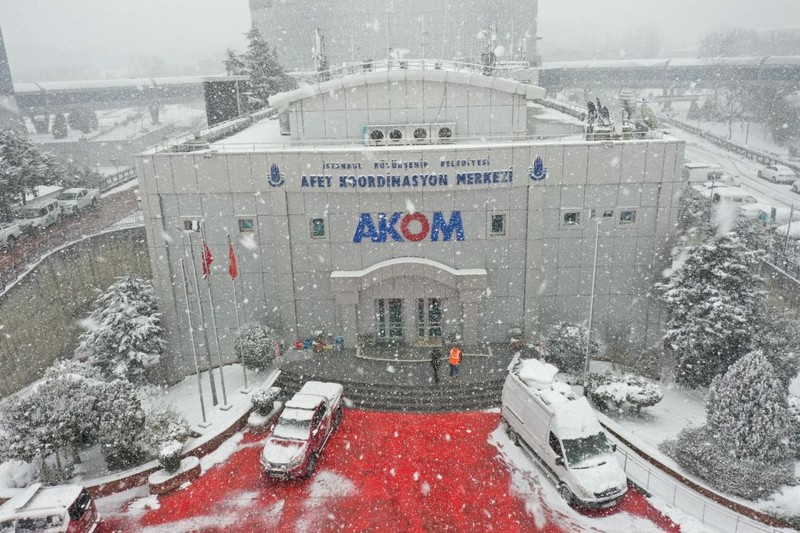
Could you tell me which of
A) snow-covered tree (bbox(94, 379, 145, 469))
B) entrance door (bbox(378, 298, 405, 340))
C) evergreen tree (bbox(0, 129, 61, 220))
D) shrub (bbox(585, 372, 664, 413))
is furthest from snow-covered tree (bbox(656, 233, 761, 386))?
evergreen tree (bbox(0, 129, 61, 220))

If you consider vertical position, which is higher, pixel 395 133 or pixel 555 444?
pixel 395 133

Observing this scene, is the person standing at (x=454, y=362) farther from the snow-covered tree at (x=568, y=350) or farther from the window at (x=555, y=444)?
the window at (x=555, y=444)

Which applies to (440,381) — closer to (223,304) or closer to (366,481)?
(366,481)

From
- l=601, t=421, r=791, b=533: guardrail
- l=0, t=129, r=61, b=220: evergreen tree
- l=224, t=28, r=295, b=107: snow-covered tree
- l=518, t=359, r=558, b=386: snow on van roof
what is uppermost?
l=224, t=28, r=295, b=107: snow-covered tree

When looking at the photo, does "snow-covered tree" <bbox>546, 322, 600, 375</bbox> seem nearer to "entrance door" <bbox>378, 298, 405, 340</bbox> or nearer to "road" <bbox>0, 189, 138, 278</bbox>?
"entrance door" <bbox>378, 298, 405, 340</bbox>

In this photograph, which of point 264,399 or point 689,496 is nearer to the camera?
point 689,496

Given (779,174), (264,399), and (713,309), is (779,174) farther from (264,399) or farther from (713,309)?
(264,399)

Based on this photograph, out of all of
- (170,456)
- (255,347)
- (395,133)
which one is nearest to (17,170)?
(255,347)

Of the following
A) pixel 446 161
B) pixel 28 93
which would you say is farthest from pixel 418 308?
pixel 28 93
